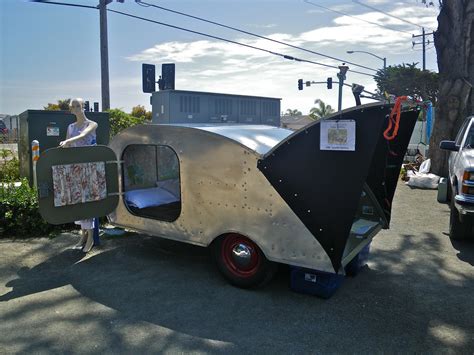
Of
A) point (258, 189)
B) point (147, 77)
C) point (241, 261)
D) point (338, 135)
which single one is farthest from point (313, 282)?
point (147, 77)

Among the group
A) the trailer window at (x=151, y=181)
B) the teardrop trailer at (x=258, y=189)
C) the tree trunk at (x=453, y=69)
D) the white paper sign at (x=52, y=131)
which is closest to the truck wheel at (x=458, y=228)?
the teardrop trailer at (x=258, y=189)

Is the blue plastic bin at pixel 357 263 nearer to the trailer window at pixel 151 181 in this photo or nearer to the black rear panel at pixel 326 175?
the black rear panel at pixel 326 175

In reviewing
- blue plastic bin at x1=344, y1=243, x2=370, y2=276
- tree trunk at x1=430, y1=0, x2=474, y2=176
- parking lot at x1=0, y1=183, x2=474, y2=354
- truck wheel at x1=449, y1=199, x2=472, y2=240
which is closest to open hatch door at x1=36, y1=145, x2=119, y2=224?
parking lot at x1=0, y1=183, x2=474, y2=354

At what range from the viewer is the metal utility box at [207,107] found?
10.2 m

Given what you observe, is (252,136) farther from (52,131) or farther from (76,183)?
(52,131)

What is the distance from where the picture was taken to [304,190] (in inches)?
151

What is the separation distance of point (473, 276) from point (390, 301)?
1418mm

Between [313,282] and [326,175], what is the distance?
1175mm

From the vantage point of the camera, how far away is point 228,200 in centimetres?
429

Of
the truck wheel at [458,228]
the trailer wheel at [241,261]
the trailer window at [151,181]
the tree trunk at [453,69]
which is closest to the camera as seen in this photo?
the trailer wheel at [241,261]

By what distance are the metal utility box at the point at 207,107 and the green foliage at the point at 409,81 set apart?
31.9m

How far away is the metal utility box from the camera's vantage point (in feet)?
33.3

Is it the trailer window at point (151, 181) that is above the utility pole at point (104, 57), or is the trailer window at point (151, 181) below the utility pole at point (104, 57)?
below

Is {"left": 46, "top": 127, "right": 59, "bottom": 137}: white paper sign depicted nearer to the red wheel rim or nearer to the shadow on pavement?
the red wheel rim
